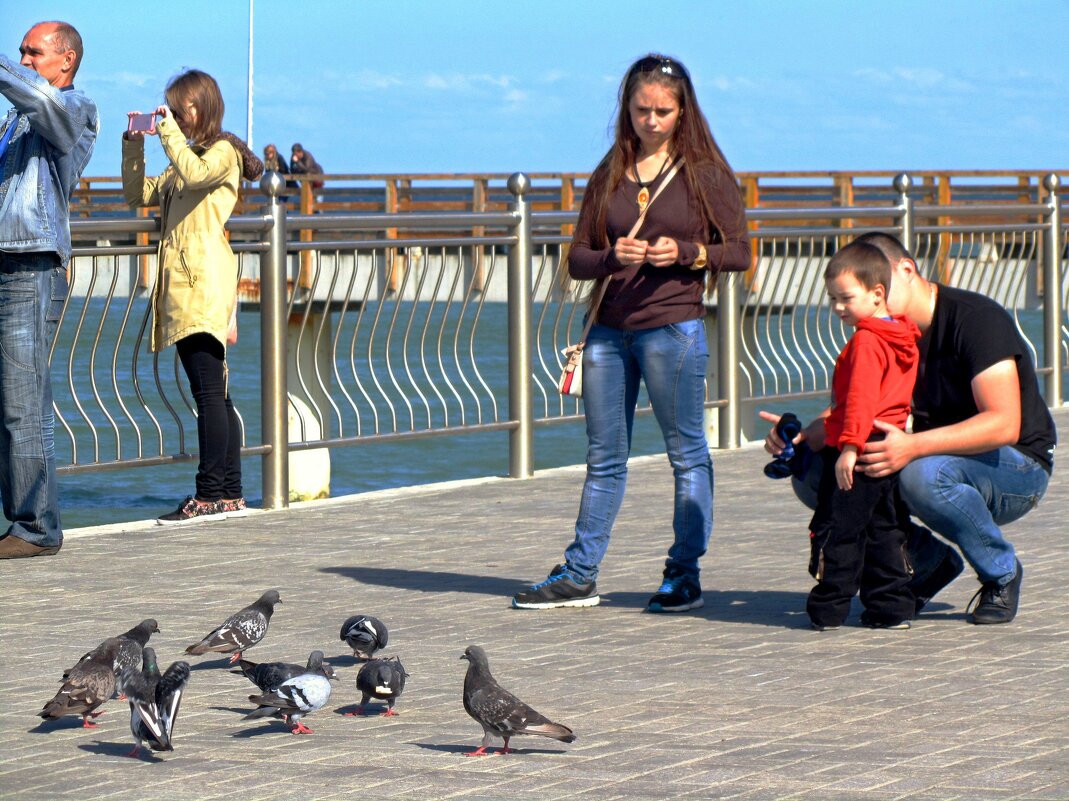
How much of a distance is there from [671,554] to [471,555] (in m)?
1.40

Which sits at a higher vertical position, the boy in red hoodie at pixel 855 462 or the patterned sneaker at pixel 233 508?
the boy in red hoodie at pixel 855 462

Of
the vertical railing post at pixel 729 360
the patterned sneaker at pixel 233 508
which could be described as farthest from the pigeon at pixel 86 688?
the vertical railing post at pixel 729 360

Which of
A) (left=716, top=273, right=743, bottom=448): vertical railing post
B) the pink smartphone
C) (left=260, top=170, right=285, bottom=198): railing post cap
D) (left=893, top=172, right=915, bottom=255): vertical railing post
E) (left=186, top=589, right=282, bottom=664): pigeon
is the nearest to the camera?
(left=186, top=589, right=282, bottom=664): pigeon

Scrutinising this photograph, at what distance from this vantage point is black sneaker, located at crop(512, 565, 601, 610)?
6590 mm

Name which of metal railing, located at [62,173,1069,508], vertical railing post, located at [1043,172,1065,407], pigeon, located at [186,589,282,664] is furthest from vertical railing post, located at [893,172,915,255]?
pigeon, located at [186,589,282,664]

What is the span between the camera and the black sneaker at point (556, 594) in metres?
6.59

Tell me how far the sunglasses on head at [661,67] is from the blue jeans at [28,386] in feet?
8.18

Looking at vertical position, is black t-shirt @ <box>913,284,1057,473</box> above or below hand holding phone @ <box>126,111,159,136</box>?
below

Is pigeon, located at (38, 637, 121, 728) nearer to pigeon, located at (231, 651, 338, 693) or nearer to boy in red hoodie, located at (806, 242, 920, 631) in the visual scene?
pigeon, located at (231, 651, 338, 693)

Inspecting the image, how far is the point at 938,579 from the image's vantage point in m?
6.32

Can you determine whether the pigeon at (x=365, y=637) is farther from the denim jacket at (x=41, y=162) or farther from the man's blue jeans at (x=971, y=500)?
the denim jacket at (x=41, y=162)

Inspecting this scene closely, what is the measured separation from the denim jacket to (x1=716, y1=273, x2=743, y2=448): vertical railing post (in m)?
4.89

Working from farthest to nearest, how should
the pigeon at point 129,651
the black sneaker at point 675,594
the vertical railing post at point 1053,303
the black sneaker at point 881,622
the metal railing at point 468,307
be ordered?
the vertical railing post at point 1053,303 → the metal railing at point 468,307 → the black sneaker at point 675,594 → the black sneaker at point 881,622 → the pigeon at point 129,651

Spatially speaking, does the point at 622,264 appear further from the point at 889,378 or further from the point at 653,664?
the point at 653,664
